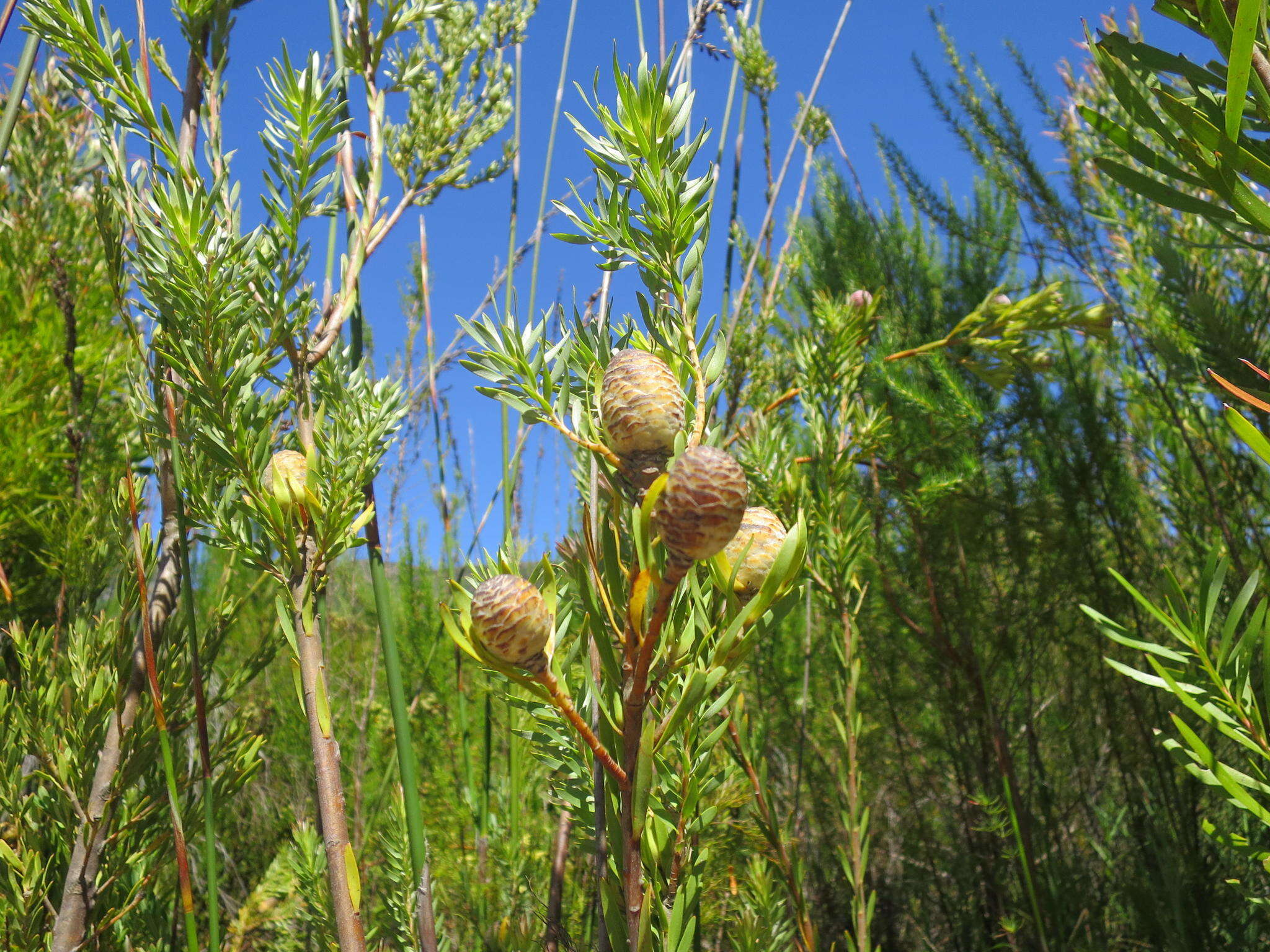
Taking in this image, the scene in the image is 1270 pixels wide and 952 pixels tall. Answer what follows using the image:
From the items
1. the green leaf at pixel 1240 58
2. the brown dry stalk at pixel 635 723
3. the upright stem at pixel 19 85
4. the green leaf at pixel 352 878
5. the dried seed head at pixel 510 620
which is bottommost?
the green leaf at pixel 352 878

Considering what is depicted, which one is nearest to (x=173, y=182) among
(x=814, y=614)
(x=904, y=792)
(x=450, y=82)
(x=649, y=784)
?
(x=450, y=82)

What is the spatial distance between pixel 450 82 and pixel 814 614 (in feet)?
5.31

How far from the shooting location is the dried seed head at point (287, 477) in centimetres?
47

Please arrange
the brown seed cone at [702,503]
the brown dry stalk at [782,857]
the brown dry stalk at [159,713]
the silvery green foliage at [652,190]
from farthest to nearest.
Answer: the brown dry stalk at [782,857], the brown dry stalk at [159,713], the silvery green foliage at [652,190], the brown seed cone at [702,503]

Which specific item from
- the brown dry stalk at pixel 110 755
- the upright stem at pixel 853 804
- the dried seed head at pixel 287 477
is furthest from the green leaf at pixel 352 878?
the upright stem at pixel 853 804

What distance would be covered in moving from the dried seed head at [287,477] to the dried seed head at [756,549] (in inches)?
11.0

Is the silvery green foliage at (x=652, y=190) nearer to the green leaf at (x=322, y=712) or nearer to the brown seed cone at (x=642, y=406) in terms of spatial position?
the brown seed cone at (x=642, y=406)

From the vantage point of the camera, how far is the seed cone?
328 mm

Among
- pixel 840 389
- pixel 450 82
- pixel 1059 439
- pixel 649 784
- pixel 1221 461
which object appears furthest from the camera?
pixel 1059 439

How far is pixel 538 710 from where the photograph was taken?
0.46 m

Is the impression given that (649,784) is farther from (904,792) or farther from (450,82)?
(904,792)

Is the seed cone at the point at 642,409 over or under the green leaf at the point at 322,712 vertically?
over

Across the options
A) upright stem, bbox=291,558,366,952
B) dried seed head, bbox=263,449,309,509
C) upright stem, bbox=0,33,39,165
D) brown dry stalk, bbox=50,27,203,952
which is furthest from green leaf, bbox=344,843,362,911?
upright stem, bbox=0,33,39,165

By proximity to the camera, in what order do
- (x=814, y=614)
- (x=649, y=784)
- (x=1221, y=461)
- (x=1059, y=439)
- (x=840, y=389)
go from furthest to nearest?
(x=814, y=614) < (x=1059, y=439) < (x=1221, y=461) < (x=840, y=389) < (x=649, y=784)
